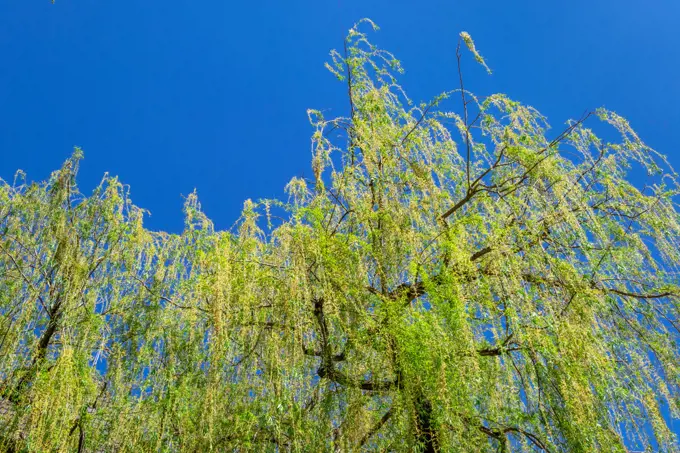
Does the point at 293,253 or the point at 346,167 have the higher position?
the point at 346,167

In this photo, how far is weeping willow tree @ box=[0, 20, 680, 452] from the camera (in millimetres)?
2879

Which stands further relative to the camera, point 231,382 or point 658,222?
point 658,222

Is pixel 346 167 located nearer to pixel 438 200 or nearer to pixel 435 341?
pixel 438 200

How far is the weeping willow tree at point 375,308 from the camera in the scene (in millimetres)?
2879

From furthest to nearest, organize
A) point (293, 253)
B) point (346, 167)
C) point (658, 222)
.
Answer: point (346, 167) < point (658, 222) < point (293, 253)

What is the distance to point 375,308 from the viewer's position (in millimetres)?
3242

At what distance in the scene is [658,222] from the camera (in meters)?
3.54

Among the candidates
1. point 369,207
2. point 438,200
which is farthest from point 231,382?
point 438,200

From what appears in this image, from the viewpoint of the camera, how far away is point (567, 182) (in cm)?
358

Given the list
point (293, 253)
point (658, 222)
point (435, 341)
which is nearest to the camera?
point (435, 341)

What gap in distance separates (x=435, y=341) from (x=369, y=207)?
117 centimetres

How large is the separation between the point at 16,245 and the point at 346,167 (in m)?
2.32

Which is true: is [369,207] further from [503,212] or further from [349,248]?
[503,212]

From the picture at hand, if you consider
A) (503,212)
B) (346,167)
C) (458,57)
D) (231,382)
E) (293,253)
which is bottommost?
(231,382)
